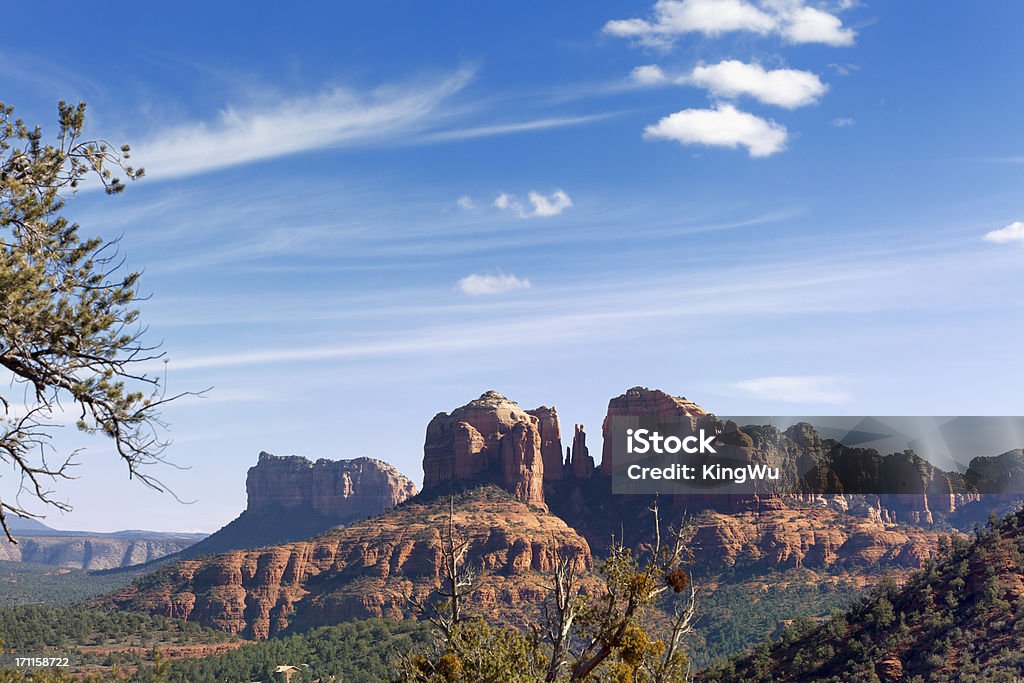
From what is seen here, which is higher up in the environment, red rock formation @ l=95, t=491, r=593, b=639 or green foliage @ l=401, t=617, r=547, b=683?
green foliage @ l=401, t=617, r=547, b=683

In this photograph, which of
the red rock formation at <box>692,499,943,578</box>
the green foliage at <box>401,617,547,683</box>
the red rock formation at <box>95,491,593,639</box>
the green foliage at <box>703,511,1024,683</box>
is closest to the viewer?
the green foliage at <box>401,617,547,683</box>

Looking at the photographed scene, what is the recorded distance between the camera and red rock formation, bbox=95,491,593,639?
156250mm

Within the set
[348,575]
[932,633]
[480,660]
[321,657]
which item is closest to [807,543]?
[348,575]

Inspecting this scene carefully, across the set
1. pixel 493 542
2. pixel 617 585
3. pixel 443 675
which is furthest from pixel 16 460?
pixel 493 542

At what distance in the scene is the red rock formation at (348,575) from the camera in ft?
513

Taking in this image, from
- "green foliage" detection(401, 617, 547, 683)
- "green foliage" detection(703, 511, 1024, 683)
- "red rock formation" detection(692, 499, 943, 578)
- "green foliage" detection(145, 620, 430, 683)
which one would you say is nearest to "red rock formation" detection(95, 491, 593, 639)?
"green foliage" detection(145, 620, 430, 683)

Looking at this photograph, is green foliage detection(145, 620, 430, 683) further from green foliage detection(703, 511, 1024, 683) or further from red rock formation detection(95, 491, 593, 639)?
green foliage detection(703, 511, 1024, 683)

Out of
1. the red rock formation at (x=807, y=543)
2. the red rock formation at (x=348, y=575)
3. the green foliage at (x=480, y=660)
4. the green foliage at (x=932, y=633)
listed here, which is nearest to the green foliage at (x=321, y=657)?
the red rock formation at (x=348, y=575)

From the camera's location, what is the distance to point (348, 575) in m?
168

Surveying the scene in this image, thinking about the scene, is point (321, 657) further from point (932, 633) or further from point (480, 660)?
point (480, 660)

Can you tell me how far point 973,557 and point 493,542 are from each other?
9839 cm

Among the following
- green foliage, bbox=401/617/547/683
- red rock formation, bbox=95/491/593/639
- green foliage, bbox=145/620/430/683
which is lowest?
green foliage, bbox=145/620/430/683

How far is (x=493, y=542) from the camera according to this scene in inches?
6535

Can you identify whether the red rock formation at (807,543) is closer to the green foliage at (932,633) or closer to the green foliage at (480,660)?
the green foliage at (932,633)
